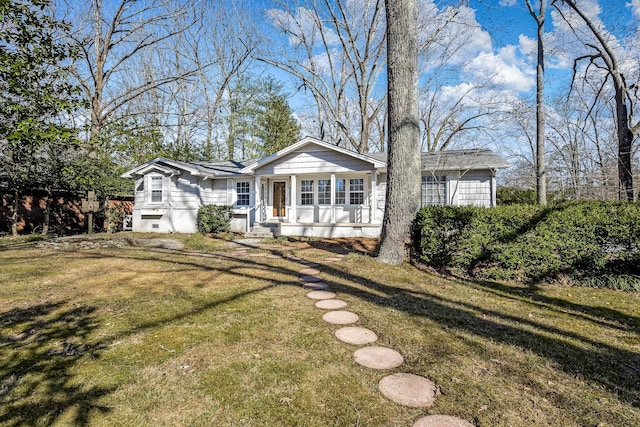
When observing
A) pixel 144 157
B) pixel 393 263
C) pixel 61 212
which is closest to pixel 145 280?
pixel 393 263

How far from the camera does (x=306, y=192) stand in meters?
13.6

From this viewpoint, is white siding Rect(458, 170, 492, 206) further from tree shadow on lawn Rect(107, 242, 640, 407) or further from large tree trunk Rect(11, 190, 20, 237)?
large tree trunk Rect(11, 190, 20, 237)

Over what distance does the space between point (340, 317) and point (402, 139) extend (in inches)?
165

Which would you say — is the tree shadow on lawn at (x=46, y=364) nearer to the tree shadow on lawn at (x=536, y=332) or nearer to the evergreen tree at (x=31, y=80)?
the tree shadow on lawn at (x=536, y=332)

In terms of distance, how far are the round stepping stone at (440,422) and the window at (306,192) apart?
11.9m

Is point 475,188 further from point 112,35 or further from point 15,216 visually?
point 112,35

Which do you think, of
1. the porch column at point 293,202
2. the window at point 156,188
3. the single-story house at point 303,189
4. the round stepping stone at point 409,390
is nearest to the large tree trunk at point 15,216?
the single-story house at point 303,189

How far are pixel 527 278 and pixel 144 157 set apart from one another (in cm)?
1999

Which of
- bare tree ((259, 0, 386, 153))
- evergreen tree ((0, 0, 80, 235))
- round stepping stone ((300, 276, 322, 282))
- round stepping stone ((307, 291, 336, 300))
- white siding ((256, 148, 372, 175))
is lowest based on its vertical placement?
round stepping stone ((307, 291, 336, 300))

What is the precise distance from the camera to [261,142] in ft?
76.0

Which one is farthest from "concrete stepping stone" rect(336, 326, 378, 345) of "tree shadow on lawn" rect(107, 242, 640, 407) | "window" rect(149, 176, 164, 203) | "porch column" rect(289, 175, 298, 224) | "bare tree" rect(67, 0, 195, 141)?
"bare tree" rect(67, 0, 195, 141)

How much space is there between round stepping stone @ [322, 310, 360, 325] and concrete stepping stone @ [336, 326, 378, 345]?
17 cm

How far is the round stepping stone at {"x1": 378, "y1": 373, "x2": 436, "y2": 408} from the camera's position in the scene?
1930 mm

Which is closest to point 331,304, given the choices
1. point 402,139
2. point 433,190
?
point 402,139
